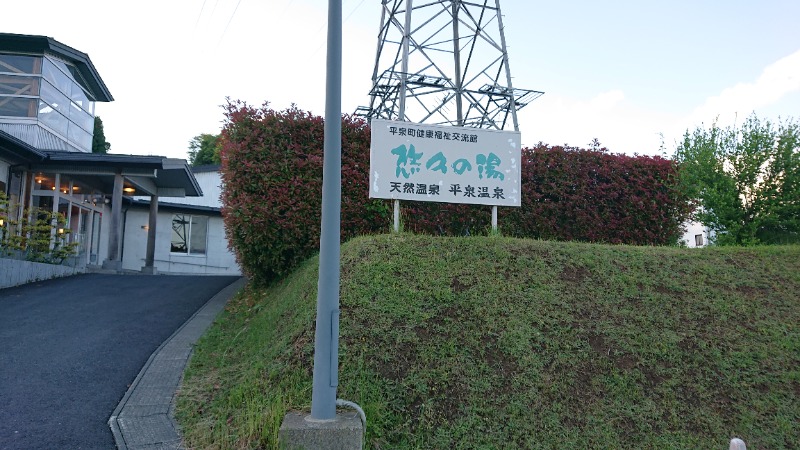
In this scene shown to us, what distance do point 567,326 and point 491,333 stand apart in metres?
0.91

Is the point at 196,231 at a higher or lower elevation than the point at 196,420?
higher

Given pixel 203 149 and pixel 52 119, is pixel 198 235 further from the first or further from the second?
pixel 203 149

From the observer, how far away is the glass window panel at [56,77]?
16406mm

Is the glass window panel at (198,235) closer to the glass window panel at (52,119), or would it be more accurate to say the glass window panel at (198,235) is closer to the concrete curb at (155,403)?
the glass window panel at (52,119)

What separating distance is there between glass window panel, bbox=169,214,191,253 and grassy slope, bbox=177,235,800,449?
1580 centimetres

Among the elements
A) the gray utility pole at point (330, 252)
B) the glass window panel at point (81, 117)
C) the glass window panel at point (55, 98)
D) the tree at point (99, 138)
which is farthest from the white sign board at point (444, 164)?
the tree at point (99, 138)

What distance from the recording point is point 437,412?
16.1 ft

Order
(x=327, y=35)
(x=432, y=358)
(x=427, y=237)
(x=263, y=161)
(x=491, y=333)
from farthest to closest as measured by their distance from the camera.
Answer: (x=263, y=161) → (x=427, y=237) → (x=491, y=333) → (x=432, y=358) → (x=327, y=35)

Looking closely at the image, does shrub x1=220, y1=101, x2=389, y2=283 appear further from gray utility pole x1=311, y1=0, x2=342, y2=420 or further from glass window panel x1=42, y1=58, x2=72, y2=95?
glass window panel x1=42, y1=58, x2=72, y2=95

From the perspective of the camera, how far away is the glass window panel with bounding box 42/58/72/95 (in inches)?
646

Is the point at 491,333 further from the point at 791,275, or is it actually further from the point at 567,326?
the point at 791,275

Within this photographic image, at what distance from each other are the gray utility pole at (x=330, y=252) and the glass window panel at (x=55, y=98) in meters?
15.3

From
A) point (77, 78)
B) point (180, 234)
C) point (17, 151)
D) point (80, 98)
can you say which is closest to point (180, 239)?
point (180, 234)

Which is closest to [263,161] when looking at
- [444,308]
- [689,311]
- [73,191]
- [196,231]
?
[444,308]
